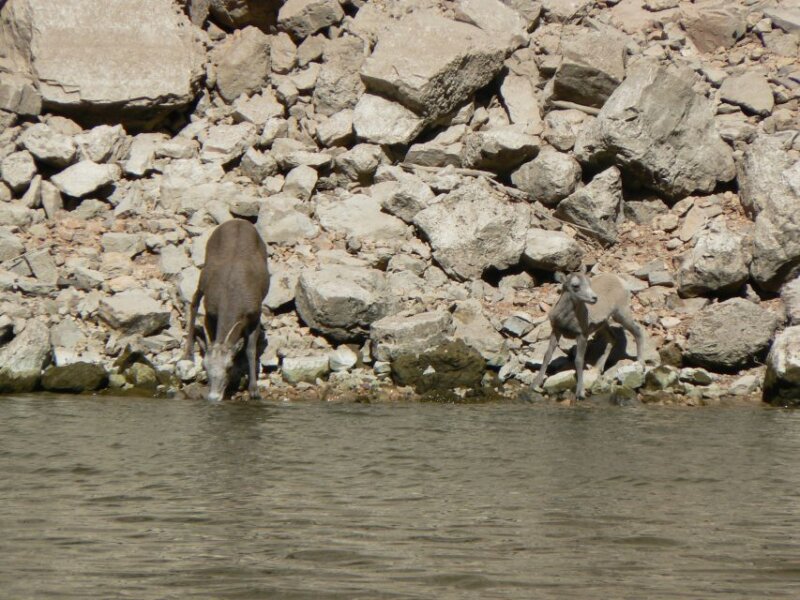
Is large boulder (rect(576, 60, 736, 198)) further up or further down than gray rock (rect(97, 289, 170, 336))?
further up

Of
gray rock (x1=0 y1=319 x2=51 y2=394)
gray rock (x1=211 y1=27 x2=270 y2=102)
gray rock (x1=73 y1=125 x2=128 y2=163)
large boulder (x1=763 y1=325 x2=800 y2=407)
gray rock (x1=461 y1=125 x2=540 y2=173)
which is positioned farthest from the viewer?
gray rock (x1=211 y1=27 x2=270 y2=102)

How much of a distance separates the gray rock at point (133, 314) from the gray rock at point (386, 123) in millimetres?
5027

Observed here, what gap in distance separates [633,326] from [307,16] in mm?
9126

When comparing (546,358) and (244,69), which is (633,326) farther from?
(244,69)

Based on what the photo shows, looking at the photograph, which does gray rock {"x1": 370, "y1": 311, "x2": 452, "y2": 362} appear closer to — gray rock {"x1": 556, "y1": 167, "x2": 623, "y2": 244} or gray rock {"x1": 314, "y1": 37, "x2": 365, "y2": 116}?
gray rock {"x1": 556, "y1": 167, "x2": 623, "y2": 244}

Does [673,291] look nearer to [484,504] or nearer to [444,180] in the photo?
[444,180]

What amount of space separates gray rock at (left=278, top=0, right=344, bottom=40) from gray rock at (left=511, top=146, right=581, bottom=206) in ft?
17.4

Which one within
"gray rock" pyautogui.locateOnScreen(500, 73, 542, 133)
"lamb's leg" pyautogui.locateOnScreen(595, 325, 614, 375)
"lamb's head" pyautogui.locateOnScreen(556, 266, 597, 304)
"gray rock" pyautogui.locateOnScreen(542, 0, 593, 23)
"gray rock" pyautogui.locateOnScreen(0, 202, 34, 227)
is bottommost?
"lamb's leg" pyautogui.locateOnScreen(595, 325, 614, 375)

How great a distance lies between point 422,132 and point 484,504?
1137 centimetres

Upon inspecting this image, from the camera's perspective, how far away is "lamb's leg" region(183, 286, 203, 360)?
Result: 1534 centimetres

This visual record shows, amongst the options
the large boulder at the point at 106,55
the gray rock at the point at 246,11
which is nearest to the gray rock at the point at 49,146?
the large boulder at the point at 106,55

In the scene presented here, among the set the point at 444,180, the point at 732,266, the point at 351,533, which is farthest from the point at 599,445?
the point at 444,180

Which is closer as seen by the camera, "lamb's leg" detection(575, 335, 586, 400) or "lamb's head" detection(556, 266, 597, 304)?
"lamb's leg" detection(575, 335, 586, 400)

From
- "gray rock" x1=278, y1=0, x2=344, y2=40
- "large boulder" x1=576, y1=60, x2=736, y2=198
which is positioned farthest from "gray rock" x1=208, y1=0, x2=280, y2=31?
"large boulder" x1=576, y1=60, x2=736, y2=198
